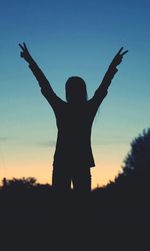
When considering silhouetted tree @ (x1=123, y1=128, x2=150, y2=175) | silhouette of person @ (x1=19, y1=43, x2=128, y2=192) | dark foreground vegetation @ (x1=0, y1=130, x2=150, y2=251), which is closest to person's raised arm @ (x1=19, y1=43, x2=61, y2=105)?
silhouette of person @ (x1=19, y1=43, x2=128, y2=192)

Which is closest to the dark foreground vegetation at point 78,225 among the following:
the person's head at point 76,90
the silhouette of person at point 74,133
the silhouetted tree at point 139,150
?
the silhouette of person at point 74,133

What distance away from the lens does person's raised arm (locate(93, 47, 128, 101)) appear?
23.3 ft

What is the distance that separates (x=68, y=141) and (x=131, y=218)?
7.31 feet

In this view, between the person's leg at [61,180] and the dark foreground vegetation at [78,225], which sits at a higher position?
the person's leg at [61,180]

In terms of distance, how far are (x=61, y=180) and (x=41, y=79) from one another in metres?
1.66

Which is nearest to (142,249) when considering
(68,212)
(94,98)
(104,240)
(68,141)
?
(104,240)

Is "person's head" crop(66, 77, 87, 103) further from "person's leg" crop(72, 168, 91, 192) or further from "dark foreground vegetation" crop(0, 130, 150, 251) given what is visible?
"dark foreground vegetation" crop(0, 130, 150, 251)

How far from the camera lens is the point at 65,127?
271 inches

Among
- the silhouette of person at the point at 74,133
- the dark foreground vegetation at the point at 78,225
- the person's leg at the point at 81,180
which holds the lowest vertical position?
the dark foreground vegetation at the point at 78,225

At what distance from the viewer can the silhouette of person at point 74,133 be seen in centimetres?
677

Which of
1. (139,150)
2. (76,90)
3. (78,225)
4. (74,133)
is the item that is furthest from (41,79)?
(139,150)

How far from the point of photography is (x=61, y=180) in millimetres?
6672

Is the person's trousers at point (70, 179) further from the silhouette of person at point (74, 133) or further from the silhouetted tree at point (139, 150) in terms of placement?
the silhouetted tree at point (139, 150)

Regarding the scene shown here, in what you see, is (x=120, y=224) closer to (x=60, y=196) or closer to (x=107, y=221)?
(x=107, y=221)
